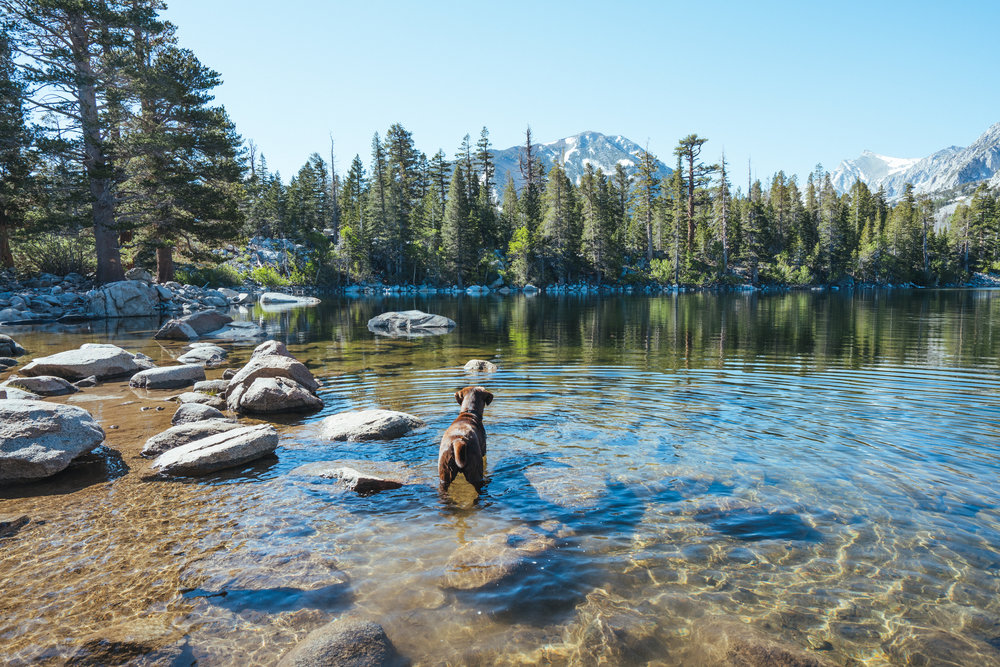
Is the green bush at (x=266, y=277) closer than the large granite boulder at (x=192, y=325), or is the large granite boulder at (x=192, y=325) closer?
the large granite boulder at (x=192, y=325)

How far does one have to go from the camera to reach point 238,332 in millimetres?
25359

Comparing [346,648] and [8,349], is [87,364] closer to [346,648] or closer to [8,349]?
[8,349]

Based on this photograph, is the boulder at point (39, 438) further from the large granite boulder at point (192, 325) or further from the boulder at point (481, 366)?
the large granite boulder at point (192, 325)

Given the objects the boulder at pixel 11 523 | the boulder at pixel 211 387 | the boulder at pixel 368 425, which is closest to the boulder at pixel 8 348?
the boulder at pixel 211 387

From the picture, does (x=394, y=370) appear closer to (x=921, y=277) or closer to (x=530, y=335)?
(x=530, y=335)

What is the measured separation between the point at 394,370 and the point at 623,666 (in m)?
12.9

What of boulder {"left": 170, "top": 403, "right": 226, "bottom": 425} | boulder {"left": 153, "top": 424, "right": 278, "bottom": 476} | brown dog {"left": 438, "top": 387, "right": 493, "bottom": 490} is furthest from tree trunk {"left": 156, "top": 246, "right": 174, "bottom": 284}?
brown dog {"left": 438, "top": 387, "right": 493, "bottom": 490}

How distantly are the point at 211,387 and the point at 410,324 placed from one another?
16.0 metres

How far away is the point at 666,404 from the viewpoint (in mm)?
11008

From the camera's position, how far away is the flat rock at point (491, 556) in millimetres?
4480

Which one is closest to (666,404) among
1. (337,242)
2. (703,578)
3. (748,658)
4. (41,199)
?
(703,578)

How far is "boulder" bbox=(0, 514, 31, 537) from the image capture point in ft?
17.4

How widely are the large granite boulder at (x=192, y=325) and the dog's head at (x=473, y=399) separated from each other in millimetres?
20139

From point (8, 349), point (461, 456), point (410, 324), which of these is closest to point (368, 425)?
point (461, 456)
